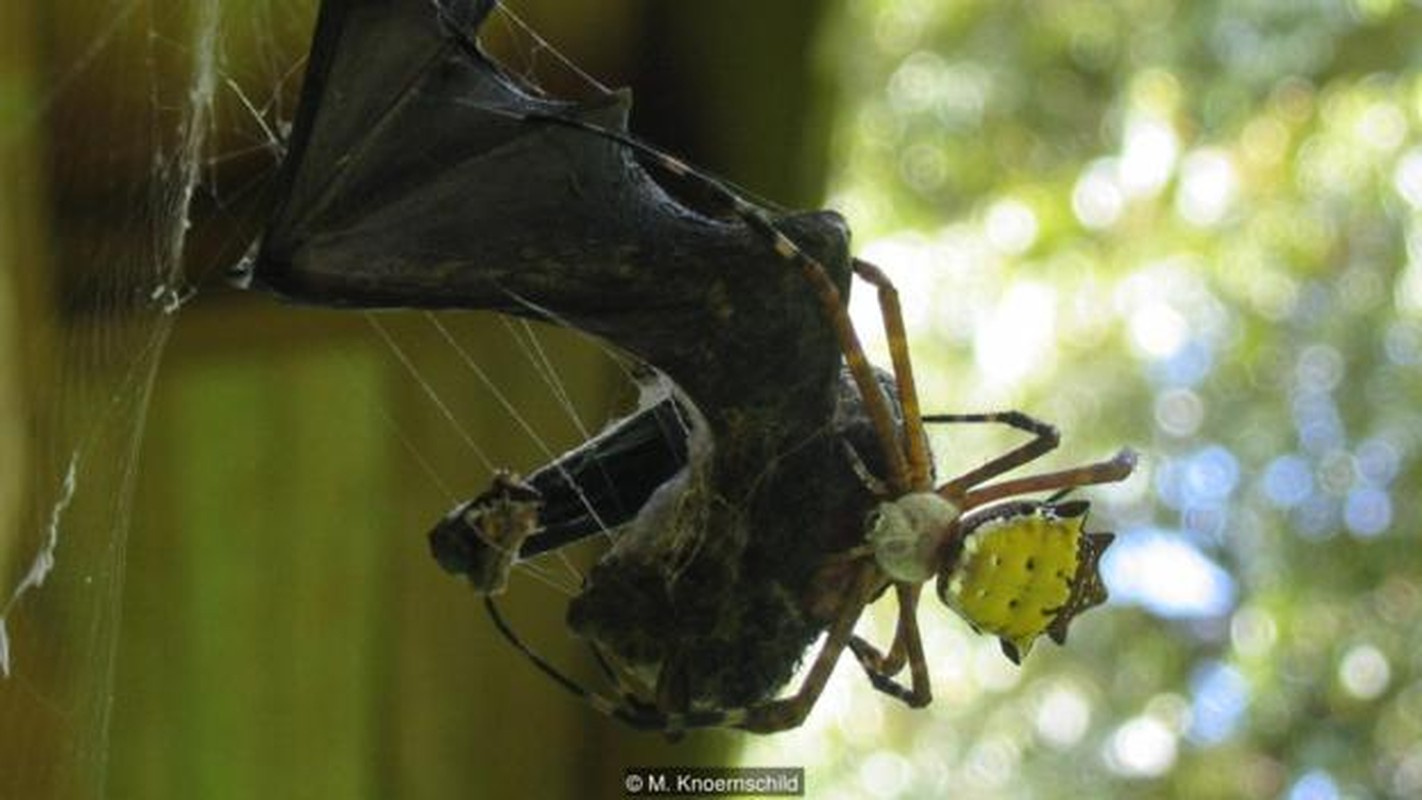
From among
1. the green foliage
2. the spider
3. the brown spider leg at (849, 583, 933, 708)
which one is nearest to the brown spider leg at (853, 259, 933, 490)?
the spider

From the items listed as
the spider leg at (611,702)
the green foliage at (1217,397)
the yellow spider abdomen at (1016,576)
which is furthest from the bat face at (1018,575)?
the green foliage at (1217,397)

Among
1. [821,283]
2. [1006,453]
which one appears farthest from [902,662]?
[821,283]

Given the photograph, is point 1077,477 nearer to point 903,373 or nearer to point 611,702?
point 903,373

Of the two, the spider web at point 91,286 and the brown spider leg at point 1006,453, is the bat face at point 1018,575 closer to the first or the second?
the brown spider leg at point 1006,453

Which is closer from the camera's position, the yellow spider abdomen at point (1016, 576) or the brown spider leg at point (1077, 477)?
the yellow spider abdomen at point (1016, 576)

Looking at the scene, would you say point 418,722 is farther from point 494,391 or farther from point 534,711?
point 494,391

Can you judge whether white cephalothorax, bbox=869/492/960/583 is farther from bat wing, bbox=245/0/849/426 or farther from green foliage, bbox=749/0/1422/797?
green foliage, bbox=749/0/1422/797

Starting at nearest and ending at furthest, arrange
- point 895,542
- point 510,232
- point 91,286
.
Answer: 1. point 510,232
2. point 895,542
3. point 91,286

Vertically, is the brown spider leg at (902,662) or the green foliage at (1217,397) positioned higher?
the brown spider leg at (902,662)
